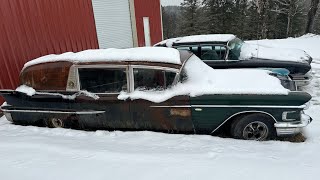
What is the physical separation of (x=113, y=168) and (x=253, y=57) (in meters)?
5.33

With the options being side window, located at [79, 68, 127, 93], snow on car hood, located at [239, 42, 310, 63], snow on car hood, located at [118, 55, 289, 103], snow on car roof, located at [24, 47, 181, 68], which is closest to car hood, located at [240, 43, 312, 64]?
snow on car hood, located at [239, 42, 310, 63]

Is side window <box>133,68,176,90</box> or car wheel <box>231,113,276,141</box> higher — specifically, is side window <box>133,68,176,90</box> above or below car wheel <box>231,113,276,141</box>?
above

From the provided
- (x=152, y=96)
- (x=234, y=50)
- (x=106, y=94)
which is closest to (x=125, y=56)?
(x=106, y=94)

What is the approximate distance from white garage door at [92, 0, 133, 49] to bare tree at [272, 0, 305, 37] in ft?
72.4

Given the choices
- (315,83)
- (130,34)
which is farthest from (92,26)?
(315,83)

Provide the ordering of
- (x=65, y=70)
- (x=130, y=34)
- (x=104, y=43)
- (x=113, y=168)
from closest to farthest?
(x=113, y=168), (x=65, y=70), (x=104, y=43), (x=130, y=34)

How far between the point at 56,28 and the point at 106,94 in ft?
15.1

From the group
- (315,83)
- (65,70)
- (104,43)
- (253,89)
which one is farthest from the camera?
(104,43)

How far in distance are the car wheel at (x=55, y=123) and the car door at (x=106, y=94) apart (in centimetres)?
46

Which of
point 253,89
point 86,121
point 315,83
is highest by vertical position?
point 253,89

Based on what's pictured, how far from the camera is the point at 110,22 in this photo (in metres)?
12.8

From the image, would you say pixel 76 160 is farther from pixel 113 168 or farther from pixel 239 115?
pixel 239 115

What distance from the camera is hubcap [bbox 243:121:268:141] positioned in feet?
15.4

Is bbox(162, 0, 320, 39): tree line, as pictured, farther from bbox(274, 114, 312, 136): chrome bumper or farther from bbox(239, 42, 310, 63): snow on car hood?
bbox(274, 114, 312, 136): chrome bumper
